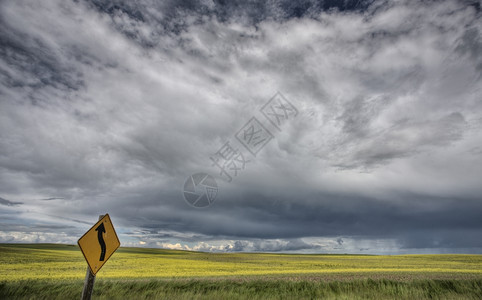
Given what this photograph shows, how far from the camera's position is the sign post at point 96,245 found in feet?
22.2

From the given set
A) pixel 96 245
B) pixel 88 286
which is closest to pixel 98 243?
pixel 96 245

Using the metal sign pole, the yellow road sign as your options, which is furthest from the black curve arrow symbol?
the metal sign pole

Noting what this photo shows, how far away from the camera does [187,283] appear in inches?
558

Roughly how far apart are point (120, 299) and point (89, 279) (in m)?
2.84

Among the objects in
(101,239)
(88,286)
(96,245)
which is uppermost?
(101,239)

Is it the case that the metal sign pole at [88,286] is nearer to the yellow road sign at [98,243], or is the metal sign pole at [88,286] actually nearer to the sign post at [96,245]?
the sign post at [96,245]

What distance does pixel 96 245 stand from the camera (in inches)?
277

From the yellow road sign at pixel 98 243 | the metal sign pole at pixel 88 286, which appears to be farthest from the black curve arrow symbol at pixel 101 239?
the metal sign pole at pixel 88 286

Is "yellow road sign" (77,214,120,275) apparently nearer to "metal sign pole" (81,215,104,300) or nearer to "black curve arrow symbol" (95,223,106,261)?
"black curve arrow symbol" (95,223,106,261)

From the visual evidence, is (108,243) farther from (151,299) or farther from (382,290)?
(382,290)

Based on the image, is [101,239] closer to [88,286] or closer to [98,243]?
[98,243]

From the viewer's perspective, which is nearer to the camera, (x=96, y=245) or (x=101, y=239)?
(x=96, y=245)

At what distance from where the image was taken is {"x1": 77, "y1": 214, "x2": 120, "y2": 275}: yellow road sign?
674cm

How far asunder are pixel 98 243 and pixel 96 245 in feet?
0.22
